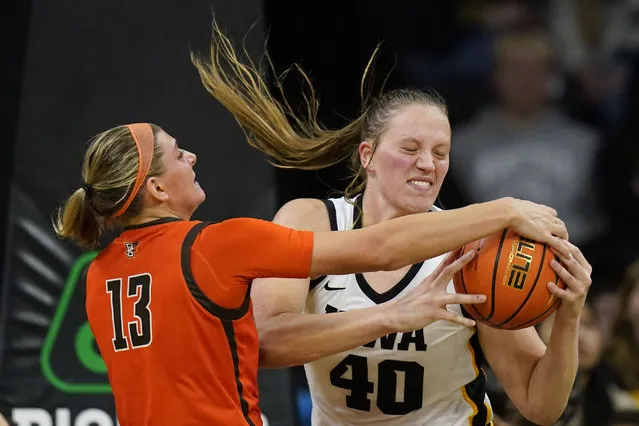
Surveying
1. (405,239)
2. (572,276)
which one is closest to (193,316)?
(405,239)

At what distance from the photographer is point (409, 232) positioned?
10.1 ft

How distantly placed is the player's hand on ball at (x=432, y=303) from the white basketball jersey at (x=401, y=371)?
12.9 inches

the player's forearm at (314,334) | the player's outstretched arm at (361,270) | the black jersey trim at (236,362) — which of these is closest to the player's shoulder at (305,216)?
the player's outstretched arm at (361,270)

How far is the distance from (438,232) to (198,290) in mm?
679

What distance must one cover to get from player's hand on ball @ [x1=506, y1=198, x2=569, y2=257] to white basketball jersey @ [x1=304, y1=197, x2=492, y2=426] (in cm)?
51

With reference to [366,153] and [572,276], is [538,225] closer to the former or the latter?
[572,276]

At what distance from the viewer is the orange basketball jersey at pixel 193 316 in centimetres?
→ 304

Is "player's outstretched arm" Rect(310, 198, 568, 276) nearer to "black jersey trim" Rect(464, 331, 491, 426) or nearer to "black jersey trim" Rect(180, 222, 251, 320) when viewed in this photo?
"black jersey trim" Rect(180, 222, 251, 320)

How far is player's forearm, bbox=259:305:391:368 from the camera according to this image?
3314 millimetres

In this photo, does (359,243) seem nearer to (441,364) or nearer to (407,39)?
(441,364)

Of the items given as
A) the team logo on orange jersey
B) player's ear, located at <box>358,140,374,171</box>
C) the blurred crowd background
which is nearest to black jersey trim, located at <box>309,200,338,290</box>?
player's ear, located at <box>358,140,374,171</box>

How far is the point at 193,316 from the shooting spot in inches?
120

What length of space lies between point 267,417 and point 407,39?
2.34 m

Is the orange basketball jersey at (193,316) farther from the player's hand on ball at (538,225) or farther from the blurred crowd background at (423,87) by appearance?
the blurred crowd background at (423,87)
